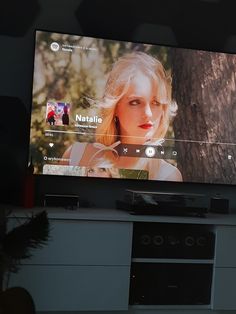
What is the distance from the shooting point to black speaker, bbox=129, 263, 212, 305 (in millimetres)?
2771

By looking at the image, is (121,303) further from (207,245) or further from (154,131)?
(154,131)

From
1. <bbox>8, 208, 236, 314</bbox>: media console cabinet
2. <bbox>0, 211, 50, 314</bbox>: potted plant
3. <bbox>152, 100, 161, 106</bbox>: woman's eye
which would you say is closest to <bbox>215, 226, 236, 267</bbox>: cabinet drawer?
<bbox>8, 208, 236, 314</bbox>: media console cabinet

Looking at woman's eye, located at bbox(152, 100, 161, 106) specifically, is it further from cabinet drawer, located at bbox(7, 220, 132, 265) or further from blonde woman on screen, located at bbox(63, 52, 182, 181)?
cabinet drawer, located at bbox(7, 220, 132, 265)

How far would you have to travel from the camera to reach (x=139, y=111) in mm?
2973

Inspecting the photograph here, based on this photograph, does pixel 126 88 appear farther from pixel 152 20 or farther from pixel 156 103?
pixel 152 20

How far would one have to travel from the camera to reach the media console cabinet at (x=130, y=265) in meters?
2.59

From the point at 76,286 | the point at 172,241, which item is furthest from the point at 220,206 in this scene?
the point at 76,286

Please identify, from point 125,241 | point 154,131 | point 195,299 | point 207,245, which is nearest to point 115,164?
point 154,131

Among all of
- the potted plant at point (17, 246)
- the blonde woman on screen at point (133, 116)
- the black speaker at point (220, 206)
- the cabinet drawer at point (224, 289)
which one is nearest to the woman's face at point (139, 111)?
the blonde woman on screen at point (133, 116)

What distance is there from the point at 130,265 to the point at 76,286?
1.07ft

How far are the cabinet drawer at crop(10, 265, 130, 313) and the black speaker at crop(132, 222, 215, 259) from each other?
0.18 metres

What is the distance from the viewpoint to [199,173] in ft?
10.1

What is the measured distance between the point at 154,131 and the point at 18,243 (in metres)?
1.80

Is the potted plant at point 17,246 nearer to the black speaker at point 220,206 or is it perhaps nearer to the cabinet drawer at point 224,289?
the cabinet drawer at point 224,289
